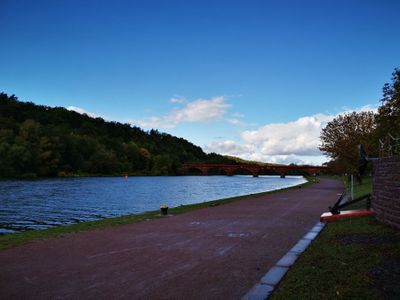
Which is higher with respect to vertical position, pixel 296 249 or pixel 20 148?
pixel 20 148

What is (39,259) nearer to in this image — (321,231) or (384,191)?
(321,231)

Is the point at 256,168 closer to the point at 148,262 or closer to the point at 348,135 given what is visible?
the point at 348,135

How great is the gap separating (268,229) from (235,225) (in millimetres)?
1528

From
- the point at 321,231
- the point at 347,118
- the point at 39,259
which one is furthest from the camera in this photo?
the point at 347,118

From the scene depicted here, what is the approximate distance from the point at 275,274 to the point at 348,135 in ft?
131

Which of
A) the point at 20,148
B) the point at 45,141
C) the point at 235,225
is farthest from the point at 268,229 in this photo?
the point at 45,141

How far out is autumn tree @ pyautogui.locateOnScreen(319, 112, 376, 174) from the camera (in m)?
41.5

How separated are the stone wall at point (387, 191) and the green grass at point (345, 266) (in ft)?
2.03

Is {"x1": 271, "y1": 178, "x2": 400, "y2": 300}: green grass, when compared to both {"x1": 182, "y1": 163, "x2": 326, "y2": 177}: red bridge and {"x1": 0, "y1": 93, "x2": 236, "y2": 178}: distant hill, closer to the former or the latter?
{"x1": 0, "y1": 93, "x2": 236, "y2": 178}: distant hill

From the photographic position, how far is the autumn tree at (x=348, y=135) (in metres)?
41.5

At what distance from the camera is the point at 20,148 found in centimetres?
7975

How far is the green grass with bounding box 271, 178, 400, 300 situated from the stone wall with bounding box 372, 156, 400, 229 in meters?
0.62

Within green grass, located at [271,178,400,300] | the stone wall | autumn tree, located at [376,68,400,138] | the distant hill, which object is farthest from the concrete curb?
the distant hill

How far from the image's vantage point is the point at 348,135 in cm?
4334
